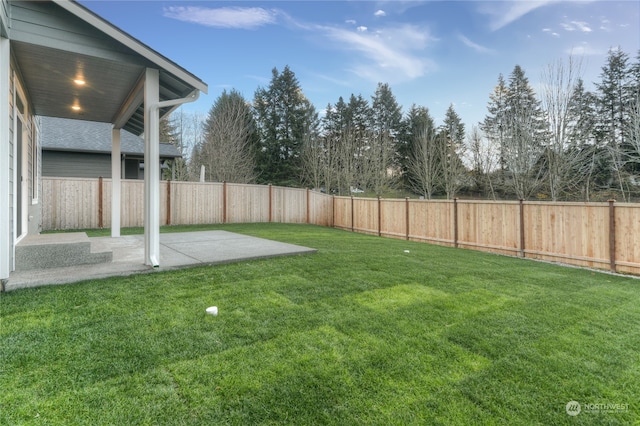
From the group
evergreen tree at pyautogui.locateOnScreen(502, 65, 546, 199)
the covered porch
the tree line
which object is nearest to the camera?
the covered porch

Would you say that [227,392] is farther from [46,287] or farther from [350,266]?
[350,266]

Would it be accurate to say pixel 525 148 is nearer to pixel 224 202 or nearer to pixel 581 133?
pixel 581 133

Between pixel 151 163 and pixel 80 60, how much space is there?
5.07ft

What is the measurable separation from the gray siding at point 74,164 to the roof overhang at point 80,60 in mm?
8176

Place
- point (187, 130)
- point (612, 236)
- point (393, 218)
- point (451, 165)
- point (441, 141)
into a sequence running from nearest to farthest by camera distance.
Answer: point (612, 236) → point (393, 218) → point (451, 165) → point (441, 141) → point (187, 130)

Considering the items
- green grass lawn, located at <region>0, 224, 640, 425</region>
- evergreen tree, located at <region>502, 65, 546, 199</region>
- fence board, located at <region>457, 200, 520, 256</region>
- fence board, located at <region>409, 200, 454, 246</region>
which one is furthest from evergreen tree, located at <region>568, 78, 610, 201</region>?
green grass lawn, located at <region>0, 224, 640, 425</region>

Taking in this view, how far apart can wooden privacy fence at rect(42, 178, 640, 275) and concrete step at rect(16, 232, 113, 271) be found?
21.2ft

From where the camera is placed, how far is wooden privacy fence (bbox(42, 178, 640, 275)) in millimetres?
6703

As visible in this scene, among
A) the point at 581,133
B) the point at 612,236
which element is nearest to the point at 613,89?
the point at 581,133

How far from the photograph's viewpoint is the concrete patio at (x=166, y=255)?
13.1 ft

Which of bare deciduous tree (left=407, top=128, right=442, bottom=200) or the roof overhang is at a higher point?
bare deciduous tree (left=407, top=128, right=442, bottom=200)

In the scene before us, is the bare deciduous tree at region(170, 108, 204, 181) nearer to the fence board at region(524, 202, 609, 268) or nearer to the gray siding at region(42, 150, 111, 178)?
the gray siding at region(42, 150, 111, 178)

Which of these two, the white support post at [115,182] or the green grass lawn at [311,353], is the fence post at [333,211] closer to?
the white support post at [115,182]

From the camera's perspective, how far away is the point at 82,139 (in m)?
13.5
